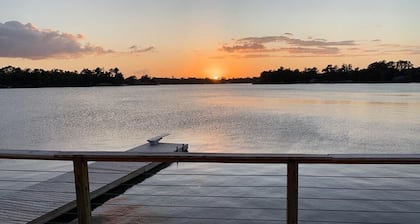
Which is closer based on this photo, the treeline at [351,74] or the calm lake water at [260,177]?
the calm lake water at [260,177]

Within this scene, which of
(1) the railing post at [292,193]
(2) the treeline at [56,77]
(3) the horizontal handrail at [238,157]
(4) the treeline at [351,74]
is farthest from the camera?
(2) the treeline at [56,77]

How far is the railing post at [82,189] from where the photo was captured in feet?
8.83

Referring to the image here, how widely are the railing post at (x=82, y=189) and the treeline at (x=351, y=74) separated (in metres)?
113

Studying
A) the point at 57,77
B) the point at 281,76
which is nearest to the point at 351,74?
the point at 281,76

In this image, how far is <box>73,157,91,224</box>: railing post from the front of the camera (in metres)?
2.69

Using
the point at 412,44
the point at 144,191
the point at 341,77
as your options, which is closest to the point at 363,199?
the point at 144,191

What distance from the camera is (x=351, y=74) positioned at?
118 metres

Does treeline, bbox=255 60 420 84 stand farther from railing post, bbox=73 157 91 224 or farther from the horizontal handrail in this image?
railing post, bbox=73 157 91 224

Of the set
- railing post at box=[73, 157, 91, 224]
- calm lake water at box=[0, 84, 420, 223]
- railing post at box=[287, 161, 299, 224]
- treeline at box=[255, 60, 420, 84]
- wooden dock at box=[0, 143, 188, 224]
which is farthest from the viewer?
treeline at box=[255, 60, 420, 84]

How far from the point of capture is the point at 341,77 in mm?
119625

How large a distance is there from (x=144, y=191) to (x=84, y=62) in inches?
4228

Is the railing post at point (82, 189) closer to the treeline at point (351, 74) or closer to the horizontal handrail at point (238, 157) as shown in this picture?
the horizontal handrail at point (238, 157)

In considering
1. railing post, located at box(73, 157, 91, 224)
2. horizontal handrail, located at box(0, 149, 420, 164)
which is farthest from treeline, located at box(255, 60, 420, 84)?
railing post, located at box(73, 157, 91, 224)

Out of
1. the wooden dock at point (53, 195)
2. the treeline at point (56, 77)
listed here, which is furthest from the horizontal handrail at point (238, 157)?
the treeline at point (56, 77)
